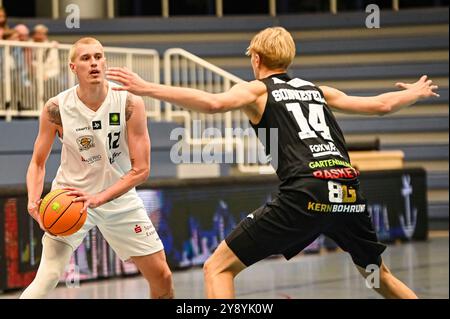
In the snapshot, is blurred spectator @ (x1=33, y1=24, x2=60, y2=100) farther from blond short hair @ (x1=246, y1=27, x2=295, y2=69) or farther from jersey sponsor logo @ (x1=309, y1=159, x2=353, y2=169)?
jersey sponsor logo @ (x1=309, y1=159, x2=353, y2=169)

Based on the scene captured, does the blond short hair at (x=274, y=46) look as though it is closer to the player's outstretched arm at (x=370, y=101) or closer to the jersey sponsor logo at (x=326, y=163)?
A: the player's outstretched arm at (x=370, y=101)

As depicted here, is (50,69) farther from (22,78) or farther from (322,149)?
(322,149)

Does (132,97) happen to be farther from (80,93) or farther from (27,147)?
(27,147)

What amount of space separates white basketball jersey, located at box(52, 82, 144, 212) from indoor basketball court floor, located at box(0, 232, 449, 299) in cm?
374

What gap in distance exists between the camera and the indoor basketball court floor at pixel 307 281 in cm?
1084

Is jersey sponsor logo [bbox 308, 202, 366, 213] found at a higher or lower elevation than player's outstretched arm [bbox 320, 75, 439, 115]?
lower

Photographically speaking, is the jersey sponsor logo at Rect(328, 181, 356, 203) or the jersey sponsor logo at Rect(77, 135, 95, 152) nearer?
the jersey sponsor logo at Rect(328, 181, 356, 203)

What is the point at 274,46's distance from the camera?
610 cm

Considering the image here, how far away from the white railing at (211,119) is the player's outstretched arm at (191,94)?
8500 mm

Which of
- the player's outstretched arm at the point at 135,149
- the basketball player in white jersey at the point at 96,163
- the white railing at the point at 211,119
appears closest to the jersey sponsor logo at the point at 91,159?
the basketball player in white jersey at the point at 96,163

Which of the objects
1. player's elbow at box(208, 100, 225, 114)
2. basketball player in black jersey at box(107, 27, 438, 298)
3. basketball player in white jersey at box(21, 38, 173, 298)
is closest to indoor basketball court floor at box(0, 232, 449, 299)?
basketball player in white jersey at box(21, 38, 173, 298)

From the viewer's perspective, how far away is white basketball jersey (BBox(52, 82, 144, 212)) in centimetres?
687

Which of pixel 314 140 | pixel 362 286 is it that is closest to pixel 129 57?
pixel 362 286

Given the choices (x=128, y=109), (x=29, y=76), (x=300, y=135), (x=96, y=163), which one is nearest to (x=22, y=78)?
(x=29, y=76)
